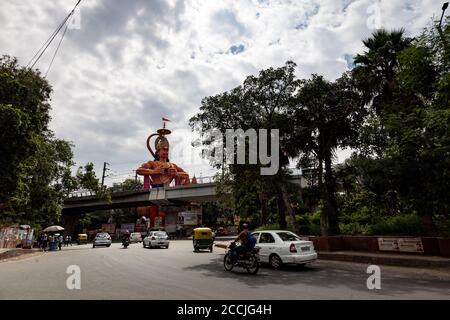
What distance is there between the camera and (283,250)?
13.0 metres

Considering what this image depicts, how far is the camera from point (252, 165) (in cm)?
1927

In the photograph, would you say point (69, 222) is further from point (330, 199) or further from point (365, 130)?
point (365, 130)

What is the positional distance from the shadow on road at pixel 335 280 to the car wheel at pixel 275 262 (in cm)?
24

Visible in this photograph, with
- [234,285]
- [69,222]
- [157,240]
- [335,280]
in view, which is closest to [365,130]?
[335,280]

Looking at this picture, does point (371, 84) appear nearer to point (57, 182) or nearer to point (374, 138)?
point (374, 138)

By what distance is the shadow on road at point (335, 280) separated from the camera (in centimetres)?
892

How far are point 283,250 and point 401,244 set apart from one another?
257 inches

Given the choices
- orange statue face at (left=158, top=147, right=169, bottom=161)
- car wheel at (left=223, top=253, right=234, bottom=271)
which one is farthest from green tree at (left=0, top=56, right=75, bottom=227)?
orange statue face at (left=158, top=147, right=169, bottom=161)

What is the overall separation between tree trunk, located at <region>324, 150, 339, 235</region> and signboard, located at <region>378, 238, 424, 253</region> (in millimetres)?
3557

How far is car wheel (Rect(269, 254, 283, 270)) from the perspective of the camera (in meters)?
13.1

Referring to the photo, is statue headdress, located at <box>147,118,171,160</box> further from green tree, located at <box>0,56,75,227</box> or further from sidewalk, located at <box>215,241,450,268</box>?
sidewalk, located at <box>215,241,450,268</box>

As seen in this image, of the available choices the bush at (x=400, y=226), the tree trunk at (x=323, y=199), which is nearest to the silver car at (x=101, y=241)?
the tree trunk at (x=323, y=199)

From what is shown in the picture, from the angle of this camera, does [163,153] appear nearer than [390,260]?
No

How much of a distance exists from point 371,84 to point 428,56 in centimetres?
565
